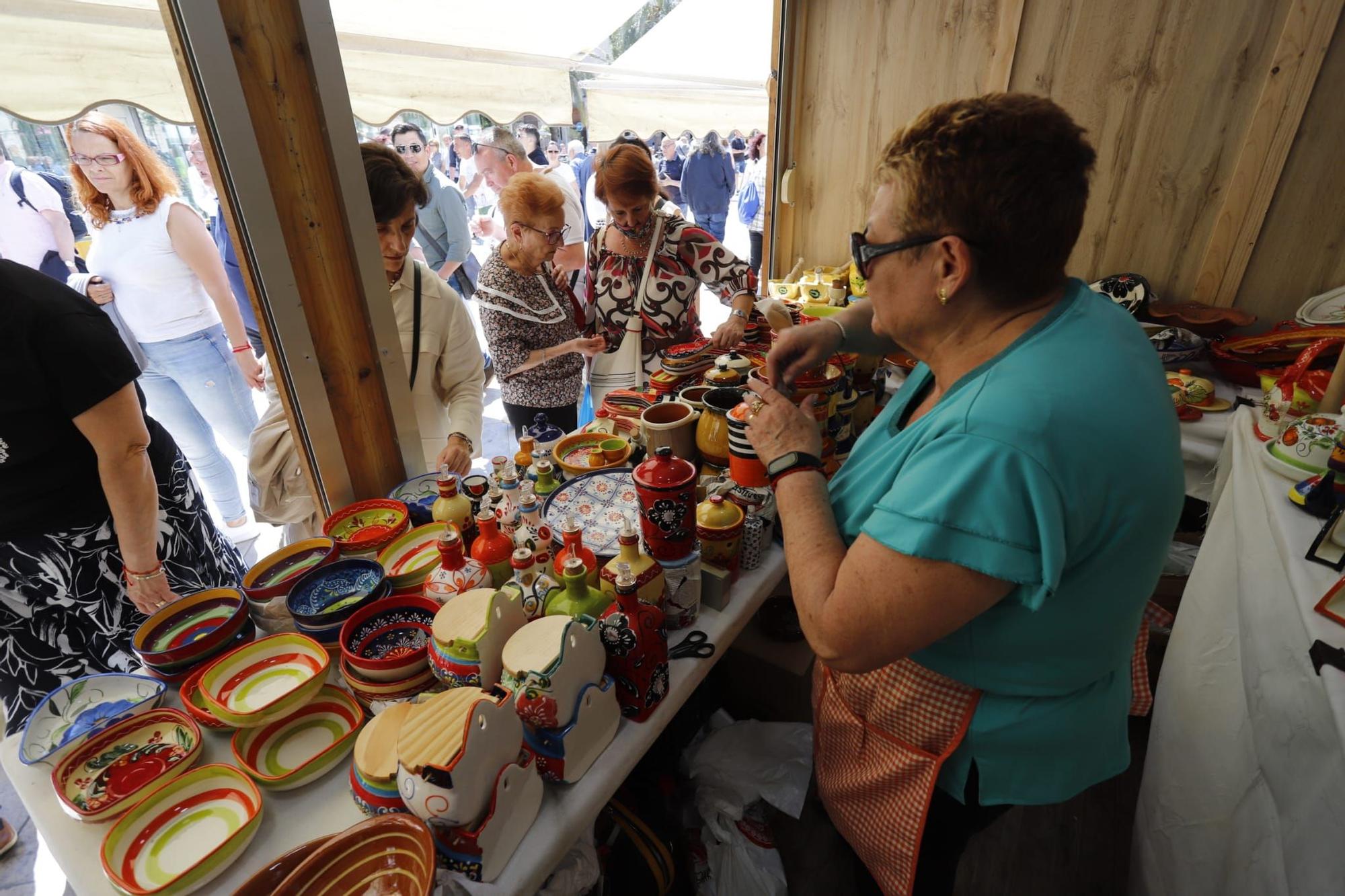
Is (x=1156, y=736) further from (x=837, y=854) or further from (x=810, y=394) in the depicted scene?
(x=810, y=394)

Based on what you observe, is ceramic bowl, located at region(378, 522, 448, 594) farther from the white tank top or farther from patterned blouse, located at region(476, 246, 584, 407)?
the white tank top

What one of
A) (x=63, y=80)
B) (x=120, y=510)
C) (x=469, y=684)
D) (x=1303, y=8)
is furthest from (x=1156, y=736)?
(x=63, y=80)

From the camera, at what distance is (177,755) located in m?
1.08

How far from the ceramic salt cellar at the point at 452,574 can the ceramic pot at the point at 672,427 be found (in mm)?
599

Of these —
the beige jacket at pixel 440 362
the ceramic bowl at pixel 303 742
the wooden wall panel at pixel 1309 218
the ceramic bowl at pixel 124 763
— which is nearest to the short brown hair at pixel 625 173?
the beige jacket at pixel 440 362

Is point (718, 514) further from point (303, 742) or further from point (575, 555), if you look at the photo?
point (303, 742)

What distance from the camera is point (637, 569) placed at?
1188 mm

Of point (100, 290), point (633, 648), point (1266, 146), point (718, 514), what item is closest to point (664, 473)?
point (718, 514)

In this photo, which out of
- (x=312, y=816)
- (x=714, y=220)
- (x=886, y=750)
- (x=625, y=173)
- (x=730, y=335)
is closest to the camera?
(x=312, y=816)

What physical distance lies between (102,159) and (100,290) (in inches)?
23.4

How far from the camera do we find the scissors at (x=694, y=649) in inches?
51.7

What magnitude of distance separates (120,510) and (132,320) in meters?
2.00

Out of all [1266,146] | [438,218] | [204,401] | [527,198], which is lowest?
[204,401]

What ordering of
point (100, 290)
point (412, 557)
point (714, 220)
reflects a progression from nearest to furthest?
point (412, 557) < point (100, 290) < point (714, 220)
